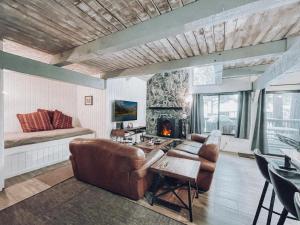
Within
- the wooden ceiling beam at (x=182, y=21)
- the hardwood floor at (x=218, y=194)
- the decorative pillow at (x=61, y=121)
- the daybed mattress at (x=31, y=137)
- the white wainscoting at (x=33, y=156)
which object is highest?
the wooden ceiling beam at (x=182, y=21)

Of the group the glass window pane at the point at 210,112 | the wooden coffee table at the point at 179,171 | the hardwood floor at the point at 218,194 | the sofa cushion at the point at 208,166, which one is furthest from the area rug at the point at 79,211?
the glass window pane at the point at 210,112

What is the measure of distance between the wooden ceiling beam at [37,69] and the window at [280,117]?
5562mm

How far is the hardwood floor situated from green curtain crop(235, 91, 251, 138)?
59.0 inches

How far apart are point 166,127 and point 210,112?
1898mm

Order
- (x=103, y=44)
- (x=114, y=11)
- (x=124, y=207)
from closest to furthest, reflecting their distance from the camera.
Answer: (x=114, y=11)
(x=124, y=207)
(x=103, y=44)

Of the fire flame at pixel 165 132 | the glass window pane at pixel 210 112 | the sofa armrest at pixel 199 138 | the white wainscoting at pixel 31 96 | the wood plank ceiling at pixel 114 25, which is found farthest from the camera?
the fire flame at pixel 165 132

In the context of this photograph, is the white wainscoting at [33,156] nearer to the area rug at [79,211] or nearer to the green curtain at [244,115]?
the area rug at [79,211]

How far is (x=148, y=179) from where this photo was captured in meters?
2.38

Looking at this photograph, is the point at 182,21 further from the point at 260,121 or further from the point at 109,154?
the point at 260,121

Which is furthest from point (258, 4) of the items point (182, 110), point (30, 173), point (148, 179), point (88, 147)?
point (182, 110)

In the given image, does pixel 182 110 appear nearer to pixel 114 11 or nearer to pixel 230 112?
pixel 230 112

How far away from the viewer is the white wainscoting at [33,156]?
9.58 feet

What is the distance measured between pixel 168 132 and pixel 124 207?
4.41m

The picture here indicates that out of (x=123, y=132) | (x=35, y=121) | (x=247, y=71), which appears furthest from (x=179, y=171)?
(x=35, y=121)
